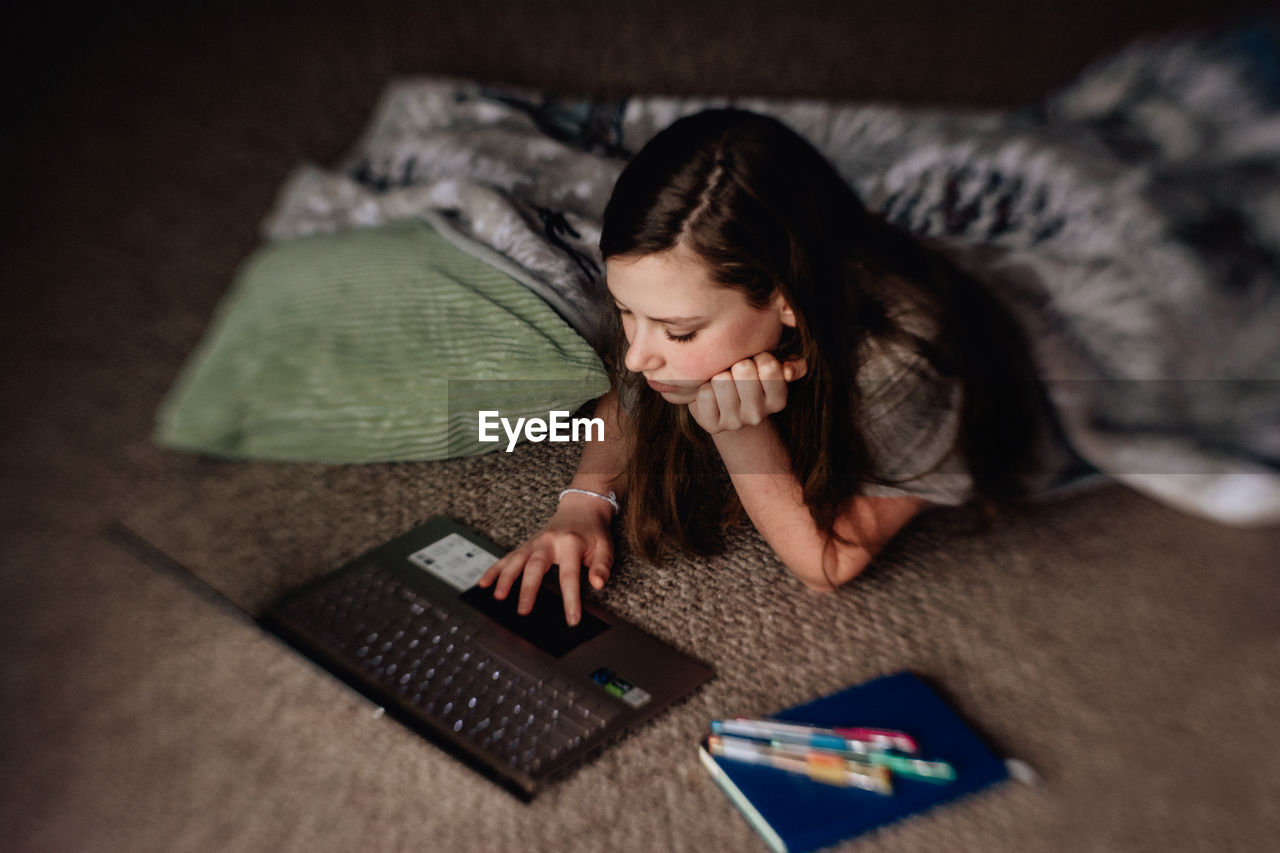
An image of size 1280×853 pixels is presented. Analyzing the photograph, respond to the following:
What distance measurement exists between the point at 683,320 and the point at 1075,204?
0.87 feet

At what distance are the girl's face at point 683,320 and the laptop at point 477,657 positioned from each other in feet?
0.49

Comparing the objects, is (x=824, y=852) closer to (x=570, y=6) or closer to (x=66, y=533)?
(x=66, y=533)

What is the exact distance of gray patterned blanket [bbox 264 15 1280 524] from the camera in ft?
1.46

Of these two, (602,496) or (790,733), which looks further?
(602,496)

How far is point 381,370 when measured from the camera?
1.64ft

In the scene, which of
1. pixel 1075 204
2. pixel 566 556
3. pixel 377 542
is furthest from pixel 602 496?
pixel 1075 204

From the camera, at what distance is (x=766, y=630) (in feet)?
1.54

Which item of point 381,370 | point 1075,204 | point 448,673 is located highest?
point 1075,204

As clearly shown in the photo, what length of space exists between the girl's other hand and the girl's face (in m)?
0.09

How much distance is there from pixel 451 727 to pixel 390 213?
41 centimetres

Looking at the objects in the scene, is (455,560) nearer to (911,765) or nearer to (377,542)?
(377,542)

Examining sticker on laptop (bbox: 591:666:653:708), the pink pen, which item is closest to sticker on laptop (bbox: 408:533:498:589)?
sticker on laptop (bbox: 591:666:653:708)

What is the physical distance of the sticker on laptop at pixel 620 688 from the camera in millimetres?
445

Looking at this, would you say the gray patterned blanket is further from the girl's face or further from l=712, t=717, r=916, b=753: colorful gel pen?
l=712, t=717, r=916, b=753: colorful gel pen
